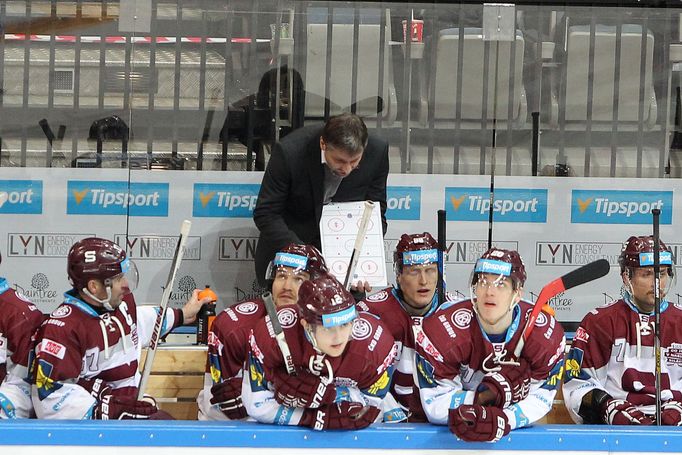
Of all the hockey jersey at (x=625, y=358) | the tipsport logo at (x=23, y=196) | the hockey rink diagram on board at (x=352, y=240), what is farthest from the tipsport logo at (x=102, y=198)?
the hockey jersey at (x=625, y=358)

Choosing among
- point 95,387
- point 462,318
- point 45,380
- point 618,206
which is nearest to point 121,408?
point 95,387

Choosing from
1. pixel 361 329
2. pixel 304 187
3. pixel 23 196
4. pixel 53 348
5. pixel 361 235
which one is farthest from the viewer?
pixel 23 196

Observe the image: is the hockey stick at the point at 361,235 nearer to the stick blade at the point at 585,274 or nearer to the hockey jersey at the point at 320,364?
the hockey jersey at the point at 320,364

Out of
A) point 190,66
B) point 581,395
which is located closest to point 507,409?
point 581,395

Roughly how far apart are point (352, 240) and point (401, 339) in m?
0.79

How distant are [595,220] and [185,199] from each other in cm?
196

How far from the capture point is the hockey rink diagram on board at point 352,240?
17.6ft

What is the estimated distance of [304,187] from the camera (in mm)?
5352

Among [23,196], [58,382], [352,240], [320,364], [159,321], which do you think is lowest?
[58,382]

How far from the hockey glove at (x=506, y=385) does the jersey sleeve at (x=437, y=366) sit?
57 mm

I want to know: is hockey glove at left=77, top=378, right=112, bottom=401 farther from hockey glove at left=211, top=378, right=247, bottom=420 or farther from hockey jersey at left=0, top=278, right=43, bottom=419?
hockey glove at left=211, top=378, right=247, bottom=420

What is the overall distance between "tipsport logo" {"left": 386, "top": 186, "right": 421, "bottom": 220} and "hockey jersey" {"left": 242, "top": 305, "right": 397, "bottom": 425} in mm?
1693

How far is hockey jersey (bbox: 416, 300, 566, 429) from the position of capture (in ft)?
13.8

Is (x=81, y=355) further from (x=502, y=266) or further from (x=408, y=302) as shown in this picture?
(x=502, y=266)
